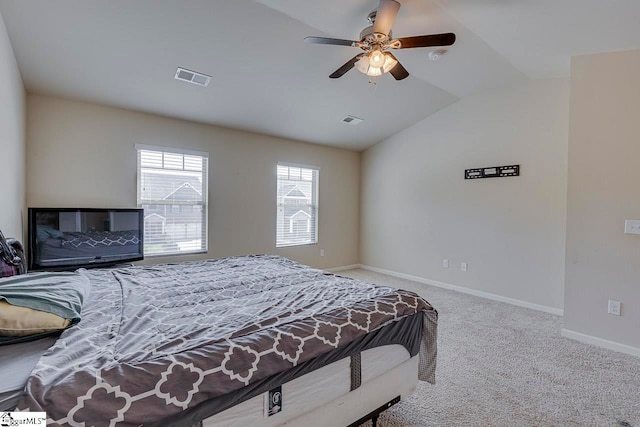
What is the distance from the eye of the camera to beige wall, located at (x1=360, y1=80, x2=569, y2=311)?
3.66 m

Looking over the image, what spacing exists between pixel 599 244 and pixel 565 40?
1.91m

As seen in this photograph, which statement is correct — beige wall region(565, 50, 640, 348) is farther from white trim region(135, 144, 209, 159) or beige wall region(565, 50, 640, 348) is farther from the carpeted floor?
white trim region(135, 144, 209, 159)

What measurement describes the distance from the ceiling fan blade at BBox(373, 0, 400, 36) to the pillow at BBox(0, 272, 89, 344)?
2456mm

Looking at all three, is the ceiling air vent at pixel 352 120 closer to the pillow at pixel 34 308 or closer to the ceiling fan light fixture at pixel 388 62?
the ceiling fan light fixture at pixel 388 62

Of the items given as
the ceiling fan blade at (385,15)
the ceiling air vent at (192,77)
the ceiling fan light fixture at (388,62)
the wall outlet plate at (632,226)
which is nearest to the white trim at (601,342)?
the wall outlet plate at (632,226)

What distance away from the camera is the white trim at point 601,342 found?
8.62ft

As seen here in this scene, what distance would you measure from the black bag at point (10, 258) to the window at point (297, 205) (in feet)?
10.7

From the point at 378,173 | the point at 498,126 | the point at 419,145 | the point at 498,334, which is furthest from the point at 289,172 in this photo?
the point at 498,334

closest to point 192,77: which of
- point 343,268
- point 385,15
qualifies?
point 385,15

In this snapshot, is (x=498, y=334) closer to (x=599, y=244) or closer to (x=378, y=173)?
(x=599, y=244)

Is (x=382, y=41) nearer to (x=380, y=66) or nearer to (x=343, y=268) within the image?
(x=380, y=66)

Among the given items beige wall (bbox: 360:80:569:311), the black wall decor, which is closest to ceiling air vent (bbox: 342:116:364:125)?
beige wall (bbox: 360:80:569:311)

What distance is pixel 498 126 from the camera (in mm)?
4117

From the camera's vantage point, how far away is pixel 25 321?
117 cm
